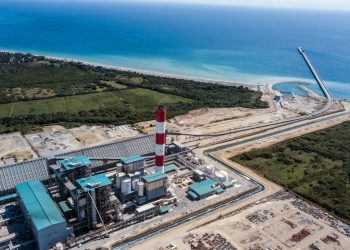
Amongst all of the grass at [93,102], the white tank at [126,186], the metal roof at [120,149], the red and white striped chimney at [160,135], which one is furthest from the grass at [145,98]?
the white tank at [126,186]

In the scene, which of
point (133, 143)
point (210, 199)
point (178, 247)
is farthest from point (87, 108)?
point (178, 247)

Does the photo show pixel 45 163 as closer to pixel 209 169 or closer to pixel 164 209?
pixel 164 209

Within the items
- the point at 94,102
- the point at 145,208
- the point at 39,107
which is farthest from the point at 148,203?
the point at 39,107

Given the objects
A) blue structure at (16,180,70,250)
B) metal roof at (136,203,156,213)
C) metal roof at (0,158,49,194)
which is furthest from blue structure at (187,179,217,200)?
metal roof at (0,158,49,194)

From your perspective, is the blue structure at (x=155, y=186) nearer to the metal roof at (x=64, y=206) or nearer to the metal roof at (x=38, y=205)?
the metal roof at (x=64, y=206)

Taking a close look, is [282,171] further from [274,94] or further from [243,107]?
[274,94]

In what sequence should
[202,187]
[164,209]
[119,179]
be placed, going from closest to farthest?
[164,209] < [119,179] < [202,187]
